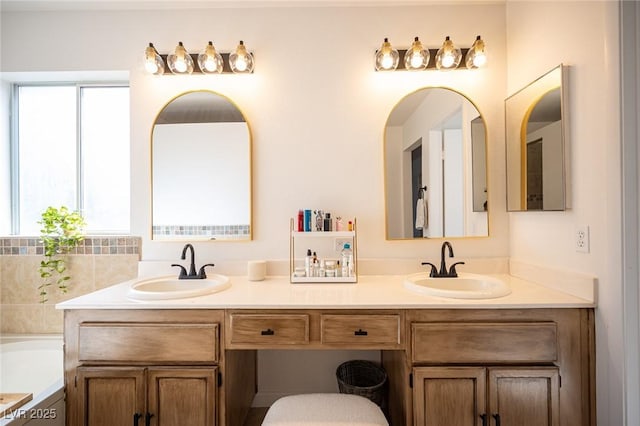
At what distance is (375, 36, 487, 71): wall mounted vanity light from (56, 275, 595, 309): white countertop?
1.31m

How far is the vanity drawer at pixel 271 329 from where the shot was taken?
1358mm

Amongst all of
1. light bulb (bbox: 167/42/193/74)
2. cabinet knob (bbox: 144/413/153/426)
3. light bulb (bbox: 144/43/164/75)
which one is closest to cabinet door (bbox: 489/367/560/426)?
cabinet knob (bbox: 144/413/153/426)

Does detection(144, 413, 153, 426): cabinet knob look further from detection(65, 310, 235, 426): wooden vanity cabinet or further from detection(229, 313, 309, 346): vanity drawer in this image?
detection(229, 313, 309, 346): vanity drawer

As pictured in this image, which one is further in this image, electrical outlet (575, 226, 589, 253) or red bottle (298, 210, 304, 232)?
red bottle (298, 210, 304, 232)

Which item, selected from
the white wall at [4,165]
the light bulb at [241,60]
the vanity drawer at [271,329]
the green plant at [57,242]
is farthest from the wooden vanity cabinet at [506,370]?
the white wall at [4,165]

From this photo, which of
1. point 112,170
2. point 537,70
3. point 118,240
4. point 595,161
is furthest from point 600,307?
Result: point 112,170

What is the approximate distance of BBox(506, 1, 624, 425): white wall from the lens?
1.20 m

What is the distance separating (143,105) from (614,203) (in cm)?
250

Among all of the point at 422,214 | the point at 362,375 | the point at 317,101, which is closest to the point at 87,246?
the point at 317,101

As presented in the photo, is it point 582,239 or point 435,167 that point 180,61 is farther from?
point 582,239

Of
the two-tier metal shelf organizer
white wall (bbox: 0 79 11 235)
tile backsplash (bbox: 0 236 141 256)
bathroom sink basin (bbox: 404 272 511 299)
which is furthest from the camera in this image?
white wall (bbox: 0 79 11 235)

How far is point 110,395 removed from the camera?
53.6 inches

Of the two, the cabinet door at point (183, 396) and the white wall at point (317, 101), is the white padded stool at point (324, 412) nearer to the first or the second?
the cabinet door at point (183, 396)

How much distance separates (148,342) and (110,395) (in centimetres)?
29
